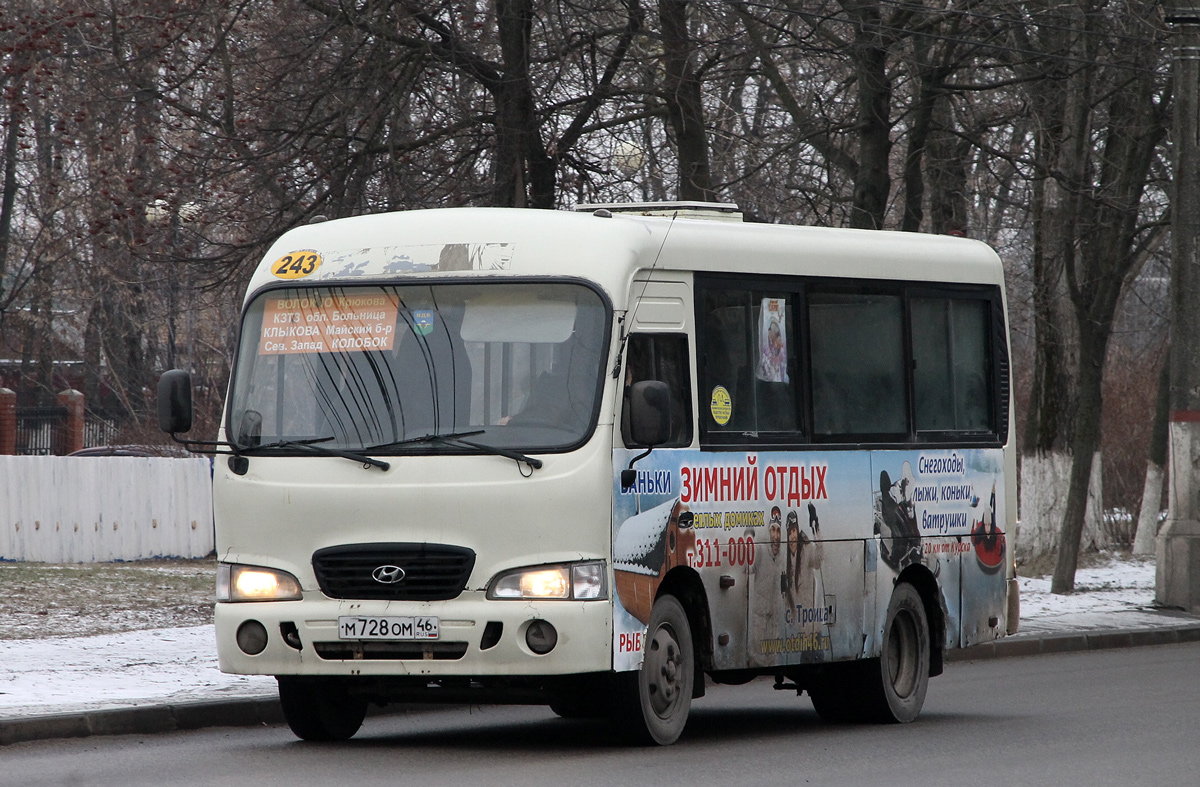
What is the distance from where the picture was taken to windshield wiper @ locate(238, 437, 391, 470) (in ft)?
29.9

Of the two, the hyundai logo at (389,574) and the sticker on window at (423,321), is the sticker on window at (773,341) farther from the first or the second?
the hyundai logo at (389,574)

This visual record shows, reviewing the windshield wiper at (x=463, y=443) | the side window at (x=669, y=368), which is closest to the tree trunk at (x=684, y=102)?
the side window at (x=669, y=368)

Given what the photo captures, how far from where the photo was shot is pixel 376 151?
55.5 ft

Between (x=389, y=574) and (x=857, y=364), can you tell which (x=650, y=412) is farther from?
(x=857, y=364)

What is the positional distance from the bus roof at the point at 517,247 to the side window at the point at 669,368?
0.30 metres

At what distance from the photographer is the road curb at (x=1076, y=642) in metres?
A: 17.2

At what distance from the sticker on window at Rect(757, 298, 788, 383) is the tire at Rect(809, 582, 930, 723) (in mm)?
1824

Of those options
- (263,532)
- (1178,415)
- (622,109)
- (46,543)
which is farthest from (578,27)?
(46,543)

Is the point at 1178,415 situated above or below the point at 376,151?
below

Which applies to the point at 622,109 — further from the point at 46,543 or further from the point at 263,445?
the point at 46,543

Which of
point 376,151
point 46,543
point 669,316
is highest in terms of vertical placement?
point 376,151

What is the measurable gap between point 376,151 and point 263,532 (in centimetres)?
814

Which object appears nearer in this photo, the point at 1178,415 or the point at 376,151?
the point at 376,151

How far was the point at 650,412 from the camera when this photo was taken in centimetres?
888
